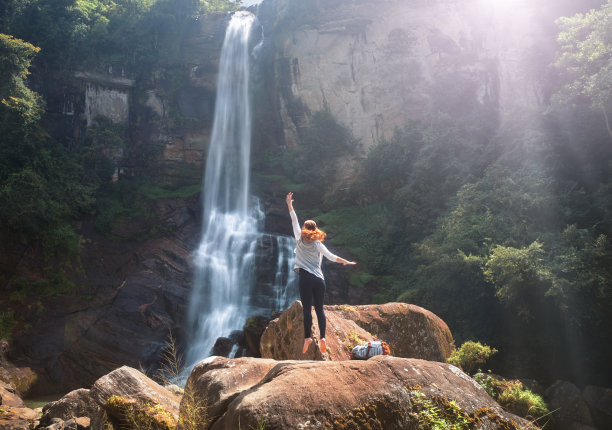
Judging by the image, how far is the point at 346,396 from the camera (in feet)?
9.72

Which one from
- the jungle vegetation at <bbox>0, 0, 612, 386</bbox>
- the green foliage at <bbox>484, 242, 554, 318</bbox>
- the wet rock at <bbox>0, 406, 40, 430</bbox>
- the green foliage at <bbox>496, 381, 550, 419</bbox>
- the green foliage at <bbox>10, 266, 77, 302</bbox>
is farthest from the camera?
Result: the green foliage at <bbox>10, 266, 77, 302</bbox>

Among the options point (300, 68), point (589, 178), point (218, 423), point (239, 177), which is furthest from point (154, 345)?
point (300, 68)

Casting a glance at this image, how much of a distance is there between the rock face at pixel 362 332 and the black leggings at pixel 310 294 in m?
0.41

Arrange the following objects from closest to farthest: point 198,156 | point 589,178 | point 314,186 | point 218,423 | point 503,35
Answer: point 218,423
point 589,178
point 503,35
point 314,186
point 198,156

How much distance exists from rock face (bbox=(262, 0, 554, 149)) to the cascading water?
2909mm

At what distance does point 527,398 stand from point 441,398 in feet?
21.7

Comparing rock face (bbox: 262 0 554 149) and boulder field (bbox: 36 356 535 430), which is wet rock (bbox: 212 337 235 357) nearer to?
boulder field (bbox: 36 356 535 430)

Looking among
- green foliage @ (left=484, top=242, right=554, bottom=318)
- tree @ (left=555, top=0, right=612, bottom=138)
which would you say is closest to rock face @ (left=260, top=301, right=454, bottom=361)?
green foliage @ (left=484, top=242, right=554, bottom=318)

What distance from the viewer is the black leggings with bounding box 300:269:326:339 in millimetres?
4570

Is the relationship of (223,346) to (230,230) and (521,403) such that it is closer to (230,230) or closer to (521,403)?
(230,230)

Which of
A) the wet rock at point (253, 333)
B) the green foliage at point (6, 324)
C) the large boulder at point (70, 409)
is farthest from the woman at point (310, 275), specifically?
the green foliage at point (6, 324)

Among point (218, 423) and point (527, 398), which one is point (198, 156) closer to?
point (527, 398)

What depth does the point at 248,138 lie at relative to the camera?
26.5m

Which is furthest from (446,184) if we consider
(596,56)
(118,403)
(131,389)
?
(118,403)
